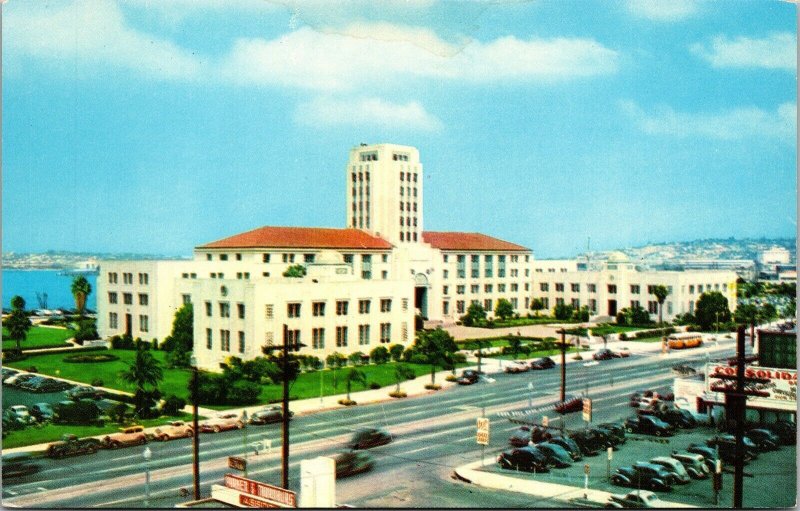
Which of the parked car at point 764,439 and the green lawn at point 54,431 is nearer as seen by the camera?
the green lawn at point 54,431

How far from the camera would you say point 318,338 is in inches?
895

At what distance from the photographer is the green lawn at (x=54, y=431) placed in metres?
16.1

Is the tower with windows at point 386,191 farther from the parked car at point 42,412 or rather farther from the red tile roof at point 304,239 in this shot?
the parked car at point 42,412

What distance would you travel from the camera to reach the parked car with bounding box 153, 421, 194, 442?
55.3ft

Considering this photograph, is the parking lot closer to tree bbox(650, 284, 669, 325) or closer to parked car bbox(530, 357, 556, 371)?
parked car bbox(530, 357, 556, 371)

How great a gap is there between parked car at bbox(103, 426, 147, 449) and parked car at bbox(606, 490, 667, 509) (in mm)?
10060

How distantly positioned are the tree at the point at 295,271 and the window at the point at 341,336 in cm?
227

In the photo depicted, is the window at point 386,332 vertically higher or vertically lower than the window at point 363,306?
lower

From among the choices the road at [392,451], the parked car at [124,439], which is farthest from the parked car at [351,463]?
the parked car at [124,439]

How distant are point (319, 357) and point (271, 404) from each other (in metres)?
3.42

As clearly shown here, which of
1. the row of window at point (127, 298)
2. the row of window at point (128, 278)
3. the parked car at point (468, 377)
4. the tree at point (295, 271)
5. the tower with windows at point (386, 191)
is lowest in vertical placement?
the parked car at point (468, 377)

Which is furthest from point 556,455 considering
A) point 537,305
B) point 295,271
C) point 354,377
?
point 295,271

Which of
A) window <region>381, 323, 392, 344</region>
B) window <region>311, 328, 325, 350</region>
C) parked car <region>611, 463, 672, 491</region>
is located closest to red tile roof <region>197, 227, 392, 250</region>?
window <region>381, 323, 392, 344</region>

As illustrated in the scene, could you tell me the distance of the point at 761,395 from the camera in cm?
1700
